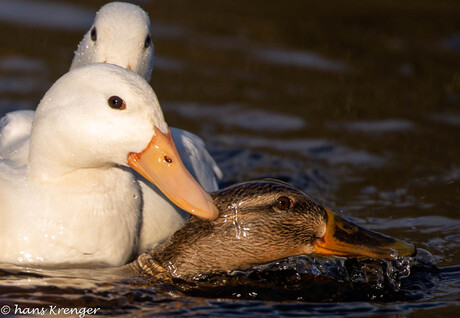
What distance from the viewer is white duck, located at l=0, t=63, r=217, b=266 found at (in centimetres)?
521

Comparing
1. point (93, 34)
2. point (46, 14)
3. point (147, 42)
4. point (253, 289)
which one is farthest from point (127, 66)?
point (46, 14)

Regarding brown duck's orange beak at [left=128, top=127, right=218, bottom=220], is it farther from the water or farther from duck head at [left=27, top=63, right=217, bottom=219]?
the water

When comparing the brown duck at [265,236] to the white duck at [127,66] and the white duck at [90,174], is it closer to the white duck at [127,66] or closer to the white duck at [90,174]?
the white duck at [90,174]

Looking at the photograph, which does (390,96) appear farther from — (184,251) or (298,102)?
(184,251)

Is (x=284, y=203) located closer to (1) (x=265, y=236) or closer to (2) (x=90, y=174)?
(1) (x=265, y=236)

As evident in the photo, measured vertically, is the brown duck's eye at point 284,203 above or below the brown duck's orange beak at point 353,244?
above

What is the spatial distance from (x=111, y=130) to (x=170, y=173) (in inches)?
17.6

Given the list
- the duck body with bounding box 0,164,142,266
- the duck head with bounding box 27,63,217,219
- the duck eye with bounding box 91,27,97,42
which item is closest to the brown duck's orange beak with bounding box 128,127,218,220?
the duck head with bounding box 27,63,217,219

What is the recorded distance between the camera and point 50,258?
18.2 feet

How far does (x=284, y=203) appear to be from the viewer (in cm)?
555

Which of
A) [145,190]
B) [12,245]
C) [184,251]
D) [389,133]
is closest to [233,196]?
[184,251]

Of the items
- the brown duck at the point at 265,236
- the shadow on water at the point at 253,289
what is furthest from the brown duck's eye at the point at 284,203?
the shadow on water at the point at 253,289

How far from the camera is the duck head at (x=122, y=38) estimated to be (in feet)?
23.4

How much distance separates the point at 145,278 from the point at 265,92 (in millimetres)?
4676
